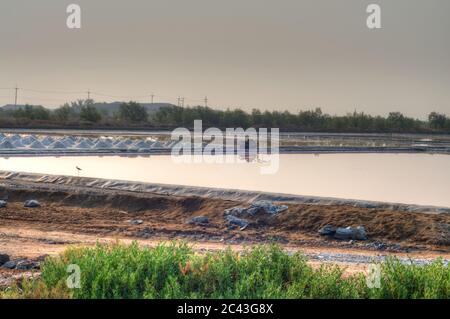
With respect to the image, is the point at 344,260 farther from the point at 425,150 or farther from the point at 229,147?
the point at 425,150

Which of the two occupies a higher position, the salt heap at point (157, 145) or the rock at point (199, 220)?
the salt heap at point (157, 145)

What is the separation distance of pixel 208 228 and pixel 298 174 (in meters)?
7.52

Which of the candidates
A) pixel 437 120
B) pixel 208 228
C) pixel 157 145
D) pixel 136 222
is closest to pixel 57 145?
pixel 157 145

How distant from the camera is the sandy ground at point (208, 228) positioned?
945 centimetres

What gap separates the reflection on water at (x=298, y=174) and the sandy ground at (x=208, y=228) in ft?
8.08

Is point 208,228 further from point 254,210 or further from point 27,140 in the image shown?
point 27,140

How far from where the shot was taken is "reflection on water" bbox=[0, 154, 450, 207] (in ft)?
48.6

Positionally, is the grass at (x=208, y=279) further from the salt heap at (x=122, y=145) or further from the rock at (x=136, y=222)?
the salt heap at (x=122, y=145)

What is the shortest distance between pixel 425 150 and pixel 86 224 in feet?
73.8

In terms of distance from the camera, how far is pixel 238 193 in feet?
43.7

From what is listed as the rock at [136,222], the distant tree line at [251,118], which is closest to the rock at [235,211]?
the rock at [136,222]

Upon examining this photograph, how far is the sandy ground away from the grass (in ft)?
7.47

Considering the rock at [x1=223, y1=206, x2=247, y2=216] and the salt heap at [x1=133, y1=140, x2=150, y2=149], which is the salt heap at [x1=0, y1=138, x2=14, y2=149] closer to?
the salt heap at [x1=133, y1=140, x2=150, y2=149]
